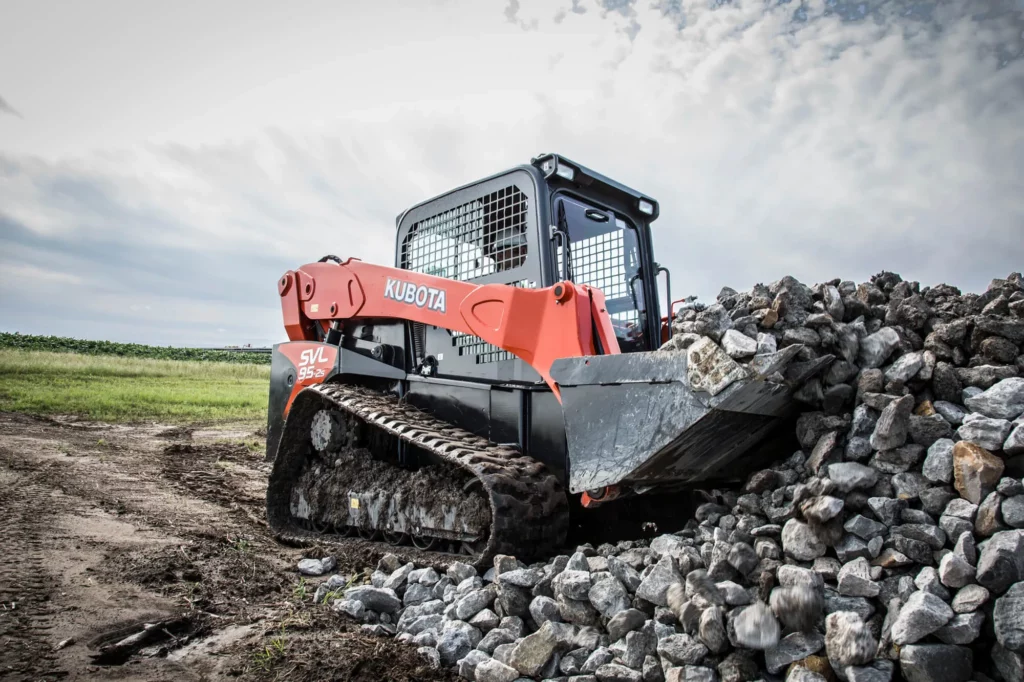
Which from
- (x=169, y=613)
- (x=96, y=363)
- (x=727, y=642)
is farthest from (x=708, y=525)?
(x=96, y=363)

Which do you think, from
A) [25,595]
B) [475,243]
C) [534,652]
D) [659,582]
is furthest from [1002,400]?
[25,595]

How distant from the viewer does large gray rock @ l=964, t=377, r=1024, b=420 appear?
271 cm

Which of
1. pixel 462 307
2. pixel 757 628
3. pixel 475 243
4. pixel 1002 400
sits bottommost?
pixel 757 628

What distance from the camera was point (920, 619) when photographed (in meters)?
2.23

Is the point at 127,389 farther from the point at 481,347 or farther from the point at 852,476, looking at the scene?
the point at 852,476

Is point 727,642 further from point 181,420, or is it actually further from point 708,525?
point 181,420

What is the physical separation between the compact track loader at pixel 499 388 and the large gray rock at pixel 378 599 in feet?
1.56

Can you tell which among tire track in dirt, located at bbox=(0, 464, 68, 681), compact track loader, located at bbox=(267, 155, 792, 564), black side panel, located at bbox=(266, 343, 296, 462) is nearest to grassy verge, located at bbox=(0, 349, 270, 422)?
black side panel, located at bbox=(266, 343, 296, 462)

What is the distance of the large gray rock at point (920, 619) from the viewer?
7.29 feet

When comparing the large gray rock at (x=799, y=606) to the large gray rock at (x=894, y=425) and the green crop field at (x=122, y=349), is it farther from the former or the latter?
the green crop field at (x=122, y=349)

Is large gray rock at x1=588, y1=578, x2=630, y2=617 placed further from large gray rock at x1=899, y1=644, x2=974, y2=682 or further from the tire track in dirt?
the tire track in dirt

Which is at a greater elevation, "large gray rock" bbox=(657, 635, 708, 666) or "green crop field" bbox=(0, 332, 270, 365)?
"green crop field" bbox=(0, 332, 270, 365)

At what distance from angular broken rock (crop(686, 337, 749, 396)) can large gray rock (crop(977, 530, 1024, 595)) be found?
3.32 feet

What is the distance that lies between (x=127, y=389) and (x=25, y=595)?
17050 millimetres
